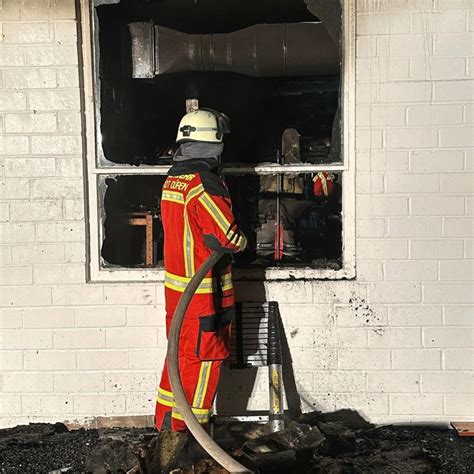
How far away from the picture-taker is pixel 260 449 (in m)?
4.32

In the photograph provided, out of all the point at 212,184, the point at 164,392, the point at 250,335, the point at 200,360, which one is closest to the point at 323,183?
the point at 212,184

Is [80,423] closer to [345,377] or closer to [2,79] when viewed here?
[345,377]

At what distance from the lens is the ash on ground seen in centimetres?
417

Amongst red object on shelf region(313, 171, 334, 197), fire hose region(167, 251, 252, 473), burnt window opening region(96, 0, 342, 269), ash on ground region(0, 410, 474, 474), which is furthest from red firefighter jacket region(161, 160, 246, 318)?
red object on shelf region(313, 171, 334, 197)

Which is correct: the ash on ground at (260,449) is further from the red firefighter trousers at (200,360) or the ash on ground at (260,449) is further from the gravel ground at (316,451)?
the red firefighter trousers at (200,360)

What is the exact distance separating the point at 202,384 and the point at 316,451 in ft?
2.73

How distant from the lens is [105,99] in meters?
5.22

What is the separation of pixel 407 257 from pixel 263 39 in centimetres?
192

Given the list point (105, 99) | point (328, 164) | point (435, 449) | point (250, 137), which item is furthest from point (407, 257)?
point (105, 99)

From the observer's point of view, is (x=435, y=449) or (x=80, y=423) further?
(x=80, y=423)

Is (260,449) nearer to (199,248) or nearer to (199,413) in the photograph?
(199,413)

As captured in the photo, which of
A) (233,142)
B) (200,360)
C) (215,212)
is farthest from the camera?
(233,142)

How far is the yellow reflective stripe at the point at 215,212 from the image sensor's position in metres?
4.30

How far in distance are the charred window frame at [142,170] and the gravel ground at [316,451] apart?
1056 millimetres
